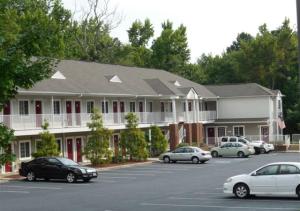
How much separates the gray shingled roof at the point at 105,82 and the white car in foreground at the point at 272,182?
21.1 metres

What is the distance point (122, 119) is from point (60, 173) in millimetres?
18693

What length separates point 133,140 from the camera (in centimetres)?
4878

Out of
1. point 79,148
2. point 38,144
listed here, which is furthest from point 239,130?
point 38,144

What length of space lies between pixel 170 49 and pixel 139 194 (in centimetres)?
6574

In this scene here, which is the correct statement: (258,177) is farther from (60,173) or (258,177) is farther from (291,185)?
(60,173)

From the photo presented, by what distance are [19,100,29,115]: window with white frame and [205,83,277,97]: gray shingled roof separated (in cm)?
3313

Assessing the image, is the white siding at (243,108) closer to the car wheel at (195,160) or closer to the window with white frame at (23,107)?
the car wheel at (195,160)

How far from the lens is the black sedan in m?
33.7

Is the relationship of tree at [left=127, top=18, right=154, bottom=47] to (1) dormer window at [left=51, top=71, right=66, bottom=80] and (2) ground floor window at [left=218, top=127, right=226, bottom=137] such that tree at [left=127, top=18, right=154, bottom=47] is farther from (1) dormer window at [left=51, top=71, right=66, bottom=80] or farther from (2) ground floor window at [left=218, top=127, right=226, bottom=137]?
(1) dormer window at [left=51, top=71, right=66, bottom=80]

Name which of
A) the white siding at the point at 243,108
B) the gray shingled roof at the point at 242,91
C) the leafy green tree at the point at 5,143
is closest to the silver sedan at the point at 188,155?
the white siding at the point at 243,108

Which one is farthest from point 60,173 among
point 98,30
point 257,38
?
point 257,38

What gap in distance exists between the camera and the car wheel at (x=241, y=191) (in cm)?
2445

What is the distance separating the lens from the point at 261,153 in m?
59.1

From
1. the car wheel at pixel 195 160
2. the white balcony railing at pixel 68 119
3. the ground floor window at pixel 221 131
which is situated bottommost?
the car wheel at pixel 195 160
